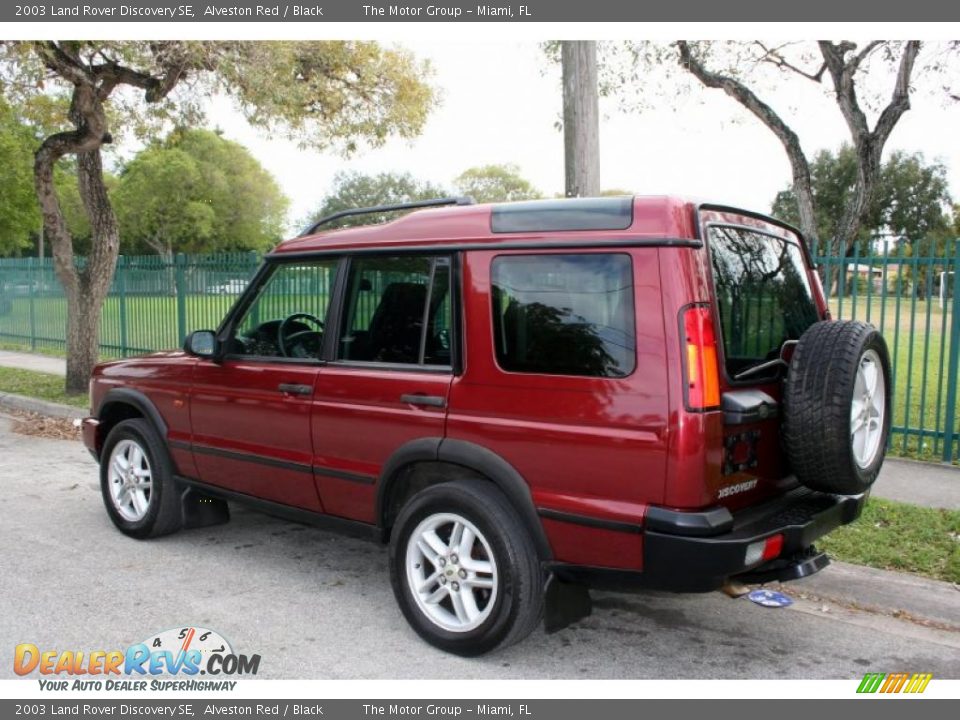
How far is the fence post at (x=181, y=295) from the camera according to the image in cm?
1320

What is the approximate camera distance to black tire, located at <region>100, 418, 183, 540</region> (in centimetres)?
534

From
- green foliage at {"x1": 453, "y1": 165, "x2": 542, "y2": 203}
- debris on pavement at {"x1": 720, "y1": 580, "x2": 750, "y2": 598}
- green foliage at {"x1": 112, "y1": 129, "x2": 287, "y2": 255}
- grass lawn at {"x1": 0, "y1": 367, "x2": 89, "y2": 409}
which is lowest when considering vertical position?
grass lawn at {"x1": 0, "y1": 367, "x2": 89, "y2": 409}

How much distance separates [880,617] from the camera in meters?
4.44

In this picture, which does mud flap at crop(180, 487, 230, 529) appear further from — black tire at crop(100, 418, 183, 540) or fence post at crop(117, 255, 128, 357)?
fence post at crop(117, 255, 128, 357)

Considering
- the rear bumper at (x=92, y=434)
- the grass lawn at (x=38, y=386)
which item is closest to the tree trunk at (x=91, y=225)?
the grass lawn at (x=38, y=386)

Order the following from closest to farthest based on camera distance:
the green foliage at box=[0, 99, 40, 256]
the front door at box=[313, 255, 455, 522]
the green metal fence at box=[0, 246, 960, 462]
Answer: the front door at box=[313, 255, 455, 522]
the green metal fence at box=[0, 246, 960, 462]
the green foliage at box=[0, 99, 40, 256]

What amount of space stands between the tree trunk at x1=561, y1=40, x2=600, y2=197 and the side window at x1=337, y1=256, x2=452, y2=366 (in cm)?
313

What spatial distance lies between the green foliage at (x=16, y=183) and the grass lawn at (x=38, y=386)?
5.65 meters

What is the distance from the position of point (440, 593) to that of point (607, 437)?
1.17 metres

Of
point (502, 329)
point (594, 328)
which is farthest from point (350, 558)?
point (594, 328)

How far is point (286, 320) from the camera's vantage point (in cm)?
484

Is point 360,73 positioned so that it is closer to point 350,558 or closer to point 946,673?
point 350,558

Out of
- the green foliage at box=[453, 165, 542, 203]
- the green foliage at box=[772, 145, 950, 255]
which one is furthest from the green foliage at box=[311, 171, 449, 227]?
the green foliage at box=[772, 145, 950, 255]

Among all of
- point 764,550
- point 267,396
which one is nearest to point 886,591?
point 764,550
